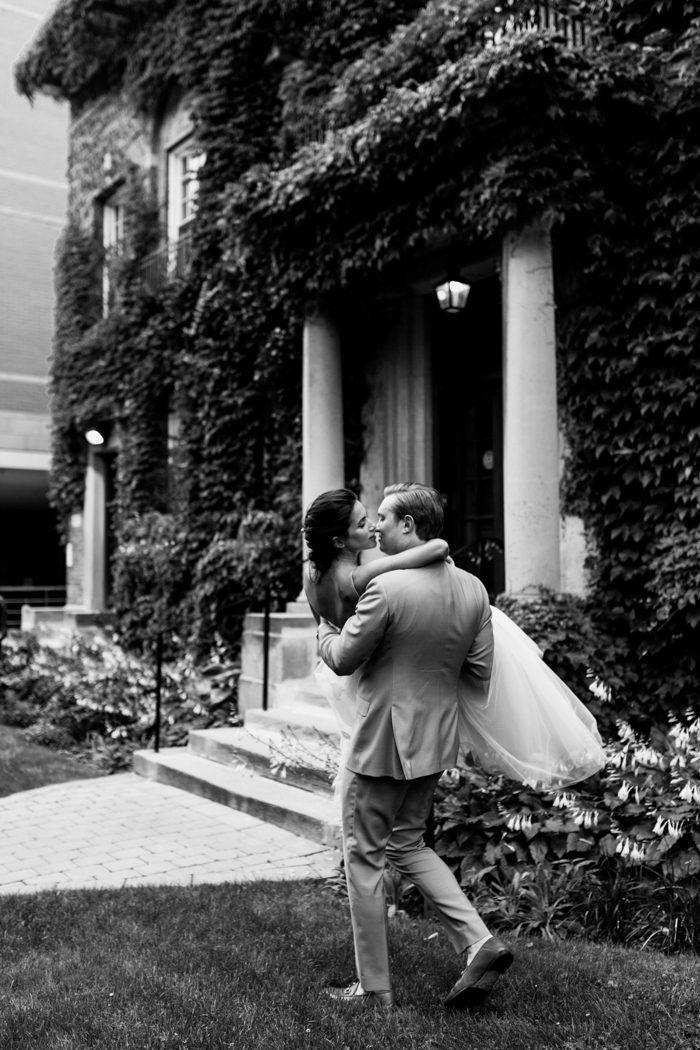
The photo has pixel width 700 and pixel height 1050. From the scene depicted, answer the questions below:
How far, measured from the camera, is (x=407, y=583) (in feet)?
10.6

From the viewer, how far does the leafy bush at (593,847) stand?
4.00m

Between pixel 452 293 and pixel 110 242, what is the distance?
30.0 feet

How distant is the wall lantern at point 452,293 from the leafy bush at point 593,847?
443 cm

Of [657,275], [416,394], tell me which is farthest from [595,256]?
[416,394]

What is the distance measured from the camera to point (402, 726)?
3.23 metres

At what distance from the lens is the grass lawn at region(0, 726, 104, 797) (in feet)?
23.8

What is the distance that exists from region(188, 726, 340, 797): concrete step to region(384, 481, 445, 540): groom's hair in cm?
266

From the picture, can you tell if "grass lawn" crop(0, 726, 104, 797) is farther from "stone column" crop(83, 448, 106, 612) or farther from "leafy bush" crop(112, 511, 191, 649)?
"stone column" crop(83, 448, 106, 612)

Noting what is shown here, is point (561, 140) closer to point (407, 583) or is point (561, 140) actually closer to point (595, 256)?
point (595, 256)

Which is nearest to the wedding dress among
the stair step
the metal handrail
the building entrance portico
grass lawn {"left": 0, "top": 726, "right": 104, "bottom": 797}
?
the stair step

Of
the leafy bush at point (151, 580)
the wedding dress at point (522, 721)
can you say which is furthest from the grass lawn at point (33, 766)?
the wedding dress at point (522, 721)

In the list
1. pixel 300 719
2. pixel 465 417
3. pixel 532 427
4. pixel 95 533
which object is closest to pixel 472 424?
pixel 465 417

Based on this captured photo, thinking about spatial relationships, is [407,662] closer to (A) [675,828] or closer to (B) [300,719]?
(A) [675,828]

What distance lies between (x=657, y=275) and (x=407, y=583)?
186 inches
